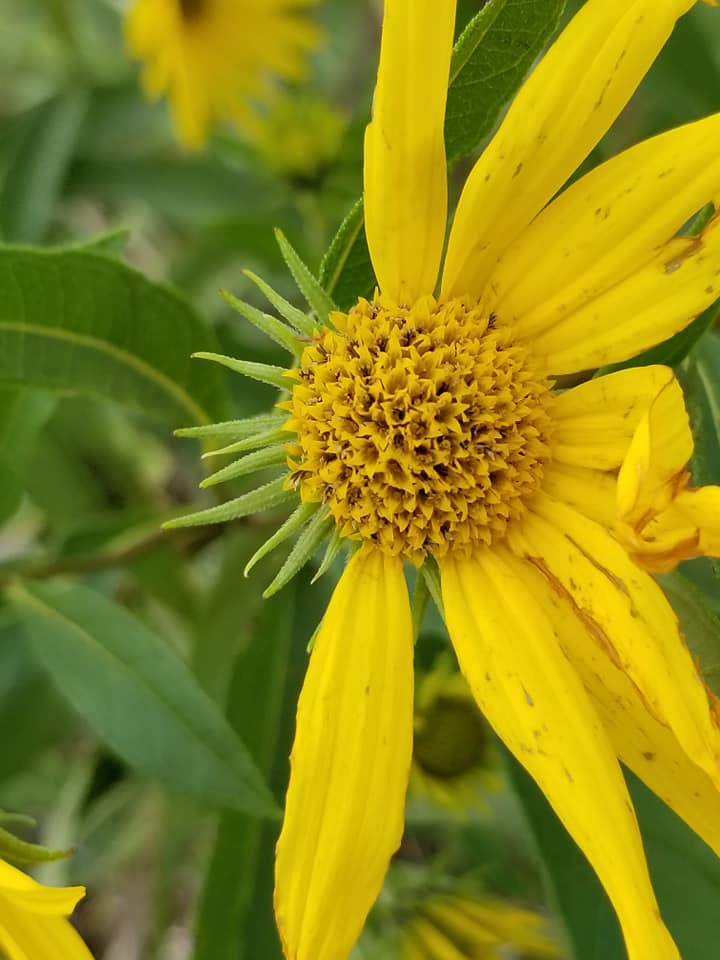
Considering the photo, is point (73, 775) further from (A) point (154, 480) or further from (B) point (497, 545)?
(B) point (497, 545)

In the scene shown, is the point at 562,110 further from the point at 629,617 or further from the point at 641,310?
the point at 629,617

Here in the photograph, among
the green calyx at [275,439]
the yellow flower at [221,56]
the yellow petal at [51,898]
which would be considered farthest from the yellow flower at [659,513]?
the yellow flower at [221,56]

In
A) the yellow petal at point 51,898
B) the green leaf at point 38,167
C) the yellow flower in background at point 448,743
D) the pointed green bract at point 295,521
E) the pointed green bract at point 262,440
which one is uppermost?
the green leaf at point 38,167

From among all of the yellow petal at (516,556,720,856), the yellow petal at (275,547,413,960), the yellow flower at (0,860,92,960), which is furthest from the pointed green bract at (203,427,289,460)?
the yellow flower at (0,860,92,960)

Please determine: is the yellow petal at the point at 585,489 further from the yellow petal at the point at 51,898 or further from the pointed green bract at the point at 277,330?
the yellow petal at the point at 51,898

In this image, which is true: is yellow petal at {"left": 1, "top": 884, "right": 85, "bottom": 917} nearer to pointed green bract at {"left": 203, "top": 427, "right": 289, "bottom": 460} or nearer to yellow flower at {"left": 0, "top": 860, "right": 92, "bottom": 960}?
yellow flower at {"left": 0, "top": 860, "right": 92, "bottom": 960}
